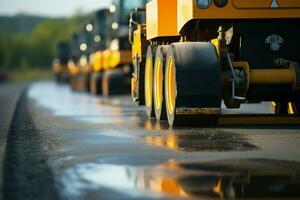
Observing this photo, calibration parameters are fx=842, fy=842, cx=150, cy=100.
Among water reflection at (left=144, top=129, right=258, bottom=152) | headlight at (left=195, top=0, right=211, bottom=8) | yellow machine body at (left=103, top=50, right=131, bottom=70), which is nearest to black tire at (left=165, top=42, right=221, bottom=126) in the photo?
water reflection at (left=144, top=129, right=258, bottom=152)

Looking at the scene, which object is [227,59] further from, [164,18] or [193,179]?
[193,179]

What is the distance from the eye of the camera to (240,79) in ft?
38.6

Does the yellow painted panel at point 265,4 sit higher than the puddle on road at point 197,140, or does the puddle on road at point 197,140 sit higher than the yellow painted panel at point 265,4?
the yellow painted panel at point 265,4

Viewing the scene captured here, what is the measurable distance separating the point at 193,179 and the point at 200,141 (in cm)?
308

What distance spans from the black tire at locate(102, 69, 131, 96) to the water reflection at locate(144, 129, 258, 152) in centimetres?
1764

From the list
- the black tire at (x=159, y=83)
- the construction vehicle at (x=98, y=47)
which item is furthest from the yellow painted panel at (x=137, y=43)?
the construction vehicle at (x=98, y=47)

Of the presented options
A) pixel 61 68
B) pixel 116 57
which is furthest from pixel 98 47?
pixel 61 68

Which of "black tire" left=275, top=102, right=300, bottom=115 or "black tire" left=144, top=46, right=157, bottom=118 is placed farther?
"black tire" left=144, top=46, right=157, bottom=118

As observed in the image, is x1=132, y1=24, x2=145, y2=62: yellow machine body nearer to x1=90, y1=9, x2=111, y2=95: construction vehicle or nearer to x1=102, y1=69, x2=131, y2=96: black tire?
x1=102, y1=69, x2=131, y2=96: black tire

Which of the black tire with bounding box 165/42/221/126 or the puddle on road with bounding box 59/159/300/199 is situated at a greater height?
the black tire with bounding box 165/42/221/126

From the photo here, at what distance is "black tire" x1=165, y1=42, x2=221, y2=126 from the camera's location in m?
11.3

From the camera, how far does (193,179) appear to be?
675cm

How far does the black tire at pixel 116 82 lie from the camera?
2889 centimetres

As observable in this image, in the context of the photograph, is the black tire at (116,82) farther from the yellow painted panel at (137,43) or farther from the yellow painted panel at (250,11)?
the yellow painted panel at (250,11)
